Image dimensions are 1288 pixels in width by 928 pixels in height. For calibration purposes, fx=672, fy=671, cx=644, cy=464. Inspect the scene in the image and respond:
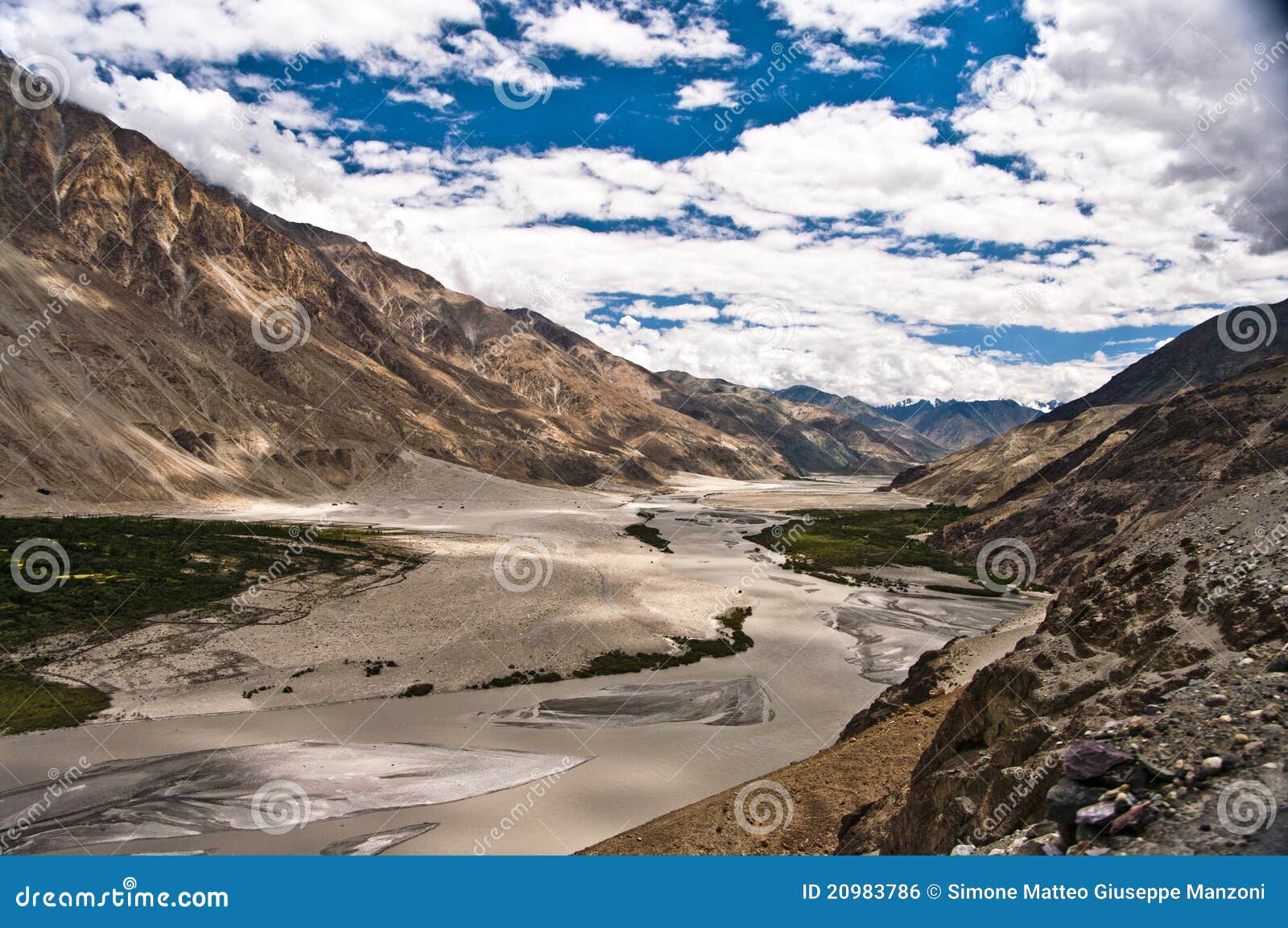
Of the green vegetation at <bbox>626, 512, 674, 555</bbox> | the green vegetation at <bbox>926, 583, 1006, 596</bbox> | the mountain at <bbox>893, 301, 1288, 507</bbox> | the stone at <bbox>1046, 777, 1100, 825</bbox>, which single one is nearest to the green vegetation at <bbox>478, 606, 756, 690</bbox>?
the green vegetation at <bbox>926, 583, 1006, 596</bbox>

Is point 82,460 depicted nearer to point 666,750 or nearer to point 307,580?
point 307,580

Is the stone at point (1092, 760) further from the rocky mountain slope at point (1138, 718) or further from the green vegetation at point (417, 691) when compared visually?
the green vegetation at point (417, 691)

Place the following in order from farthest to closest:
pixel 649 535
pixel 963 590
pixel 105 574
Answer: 1. pixel 649 535
2. pixel 963 590
3. pixel 105 574

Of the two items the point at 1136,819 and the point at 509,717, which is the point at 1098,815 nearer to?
the point at 1136,819

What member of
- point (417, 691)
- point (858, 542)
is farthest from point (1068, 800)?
point (858, 542)

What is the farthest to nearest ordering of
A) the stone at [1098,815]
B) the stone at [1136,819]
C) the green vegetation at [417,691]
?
1. the green vegetation at [417,691]
2. the stone at [1098,815]
3. the stone at [1136,819]

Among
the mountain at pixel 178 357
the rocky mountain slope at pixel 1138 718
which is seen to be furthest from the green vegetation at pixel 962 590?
the mountain at pixel 178 357
